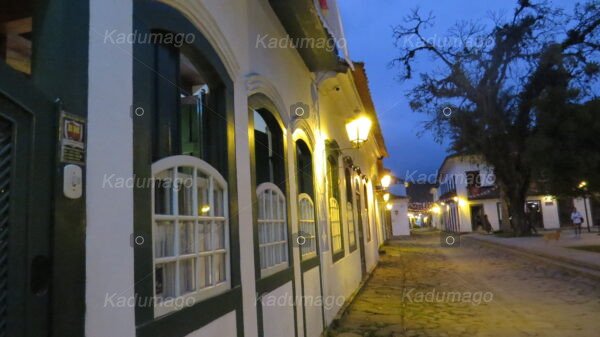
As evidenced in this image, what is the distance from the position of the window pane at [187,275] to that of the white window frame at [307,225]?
2658 millimetres

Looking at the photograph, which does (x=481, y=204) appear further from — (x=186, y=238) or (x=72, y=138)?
(x=72, y=138)

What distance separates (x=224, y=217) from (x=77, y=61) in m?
1.74

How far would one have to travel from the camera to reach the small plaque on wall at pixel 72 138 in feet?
6.17

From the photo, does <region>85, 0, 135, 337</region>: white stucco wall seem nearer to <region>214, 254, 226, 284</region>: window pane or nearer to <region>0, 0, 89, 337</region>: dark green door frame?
<region>0, 0, 89, 337</region>: dark green door frame

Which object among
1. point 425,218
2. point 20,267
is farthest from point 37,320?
point 425,218

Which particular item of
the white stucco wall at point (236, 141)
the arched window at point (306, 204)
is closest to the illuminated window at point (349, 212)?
the white stucco wall at point (236, 141)

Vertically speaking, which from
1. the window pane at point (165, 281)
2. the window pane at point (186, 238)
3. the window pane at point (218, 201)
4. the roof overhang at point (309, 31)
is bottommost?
the window pane at point (165, 281)

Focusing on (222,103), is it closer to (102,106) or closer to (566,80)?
(102,106)

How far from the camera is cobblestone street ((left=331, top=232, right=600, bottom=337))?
20.8 feet

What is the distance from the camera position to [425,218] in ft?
254

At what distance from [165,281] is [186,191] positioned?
61cm

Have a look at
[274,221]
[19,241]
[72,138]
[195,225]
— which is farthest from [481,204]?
[19,241]

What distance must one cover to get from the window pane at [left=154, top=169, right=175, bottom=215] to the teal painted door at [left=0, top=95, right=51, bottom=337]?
1042mm

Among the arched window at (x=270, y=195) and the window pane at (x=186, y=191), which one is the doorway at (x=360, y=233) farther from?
the window pane at (x=186, y=191)
